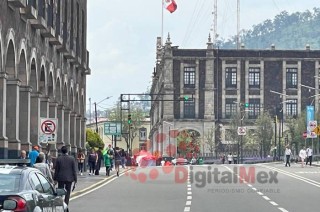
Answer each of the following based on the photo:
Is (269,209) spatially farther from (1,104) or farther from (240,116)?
(240,116)

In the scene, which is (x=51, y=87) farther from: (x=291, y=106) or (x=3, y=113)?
(x=291, y=106)

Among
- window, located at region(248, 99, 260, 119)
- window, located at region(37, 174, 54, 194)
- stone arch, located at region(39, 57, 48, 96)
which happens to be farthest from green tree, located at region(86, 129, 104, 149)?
window, located at region(37, 174, 54, 194)

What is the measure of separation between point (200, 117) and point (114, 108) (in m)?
45.7

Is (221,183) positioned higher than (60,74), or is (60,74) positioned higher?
(60,74)

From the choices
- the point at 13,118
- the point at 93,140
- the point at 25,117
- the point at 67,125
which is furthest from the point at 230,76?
the point at 13,118

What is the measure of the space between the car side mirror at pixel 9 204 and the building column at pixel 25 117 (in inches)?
1129

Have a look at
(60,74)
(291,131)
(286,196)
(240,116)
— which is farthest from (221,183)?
(240,116)

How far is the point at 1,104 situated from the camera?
123ft

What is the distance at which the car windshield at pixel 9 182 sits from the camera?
15414 mm

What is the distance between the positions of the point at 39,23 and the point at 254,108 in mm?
96285

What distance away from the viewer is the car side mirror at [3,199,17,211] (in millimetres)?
14414

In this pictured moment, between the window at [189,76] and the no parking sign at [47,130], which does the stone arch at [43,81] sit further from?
the window at [189,76]

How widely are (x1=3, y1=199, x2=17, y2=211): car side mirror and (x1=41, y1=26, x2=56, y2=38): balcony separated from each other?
32.3 meters

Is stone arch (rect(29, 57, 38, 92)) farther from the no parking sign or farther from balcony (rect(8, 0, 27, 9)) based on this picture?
the no parking sign
